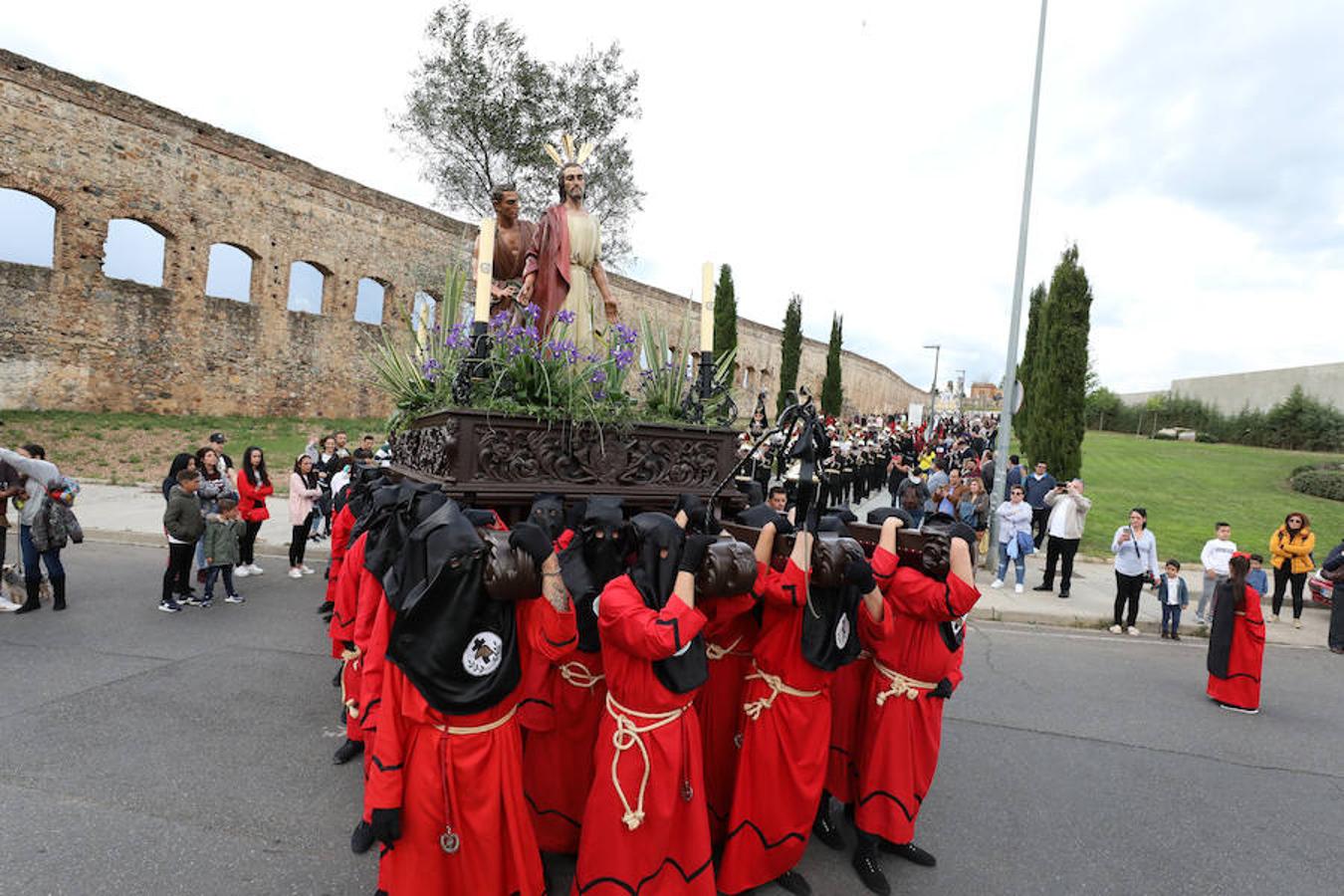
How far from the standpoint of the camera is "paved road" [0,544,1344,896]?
3.38 metres

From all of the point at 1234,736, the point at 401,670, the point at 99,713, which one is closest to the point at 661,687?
the point at 401,670

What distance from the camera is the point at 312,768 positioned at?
423 centimetres

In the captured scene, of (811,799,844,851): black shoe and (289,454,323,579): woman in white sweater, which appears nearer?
(811,799,844,851): black shoe

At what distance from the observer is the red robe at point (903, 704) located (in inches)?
136

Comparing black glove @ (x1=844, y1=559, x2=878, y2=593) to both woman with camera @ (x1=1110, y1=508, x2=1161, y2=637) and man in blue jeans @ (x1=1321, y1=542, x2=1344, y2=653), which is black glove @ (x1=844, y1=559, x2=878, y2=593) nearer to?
woman with camera @ (x1=1110, y1=508, x2=1161, y2=637)

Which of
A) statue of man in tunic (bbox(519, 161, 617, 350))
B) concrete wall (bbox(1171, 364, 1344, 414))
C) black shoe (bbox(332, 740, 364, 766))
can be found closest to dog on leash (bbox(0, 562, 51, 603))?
black shoe (bbox(332, 740, 364, 766))

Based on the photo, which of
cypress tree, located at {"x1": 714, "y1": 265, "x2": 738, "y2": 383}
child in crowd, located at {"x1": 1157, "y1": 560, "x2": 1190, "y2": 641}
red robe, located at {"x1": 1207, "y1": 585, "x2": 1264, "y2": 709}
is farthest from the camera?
cypress tree, located at {"x1": 714, "y1": 265, "x2": 738, "y2": 383}

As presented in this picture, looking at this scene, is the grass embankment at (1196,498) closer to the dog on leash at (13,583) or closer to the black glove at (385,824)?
the black glove at (385,824)

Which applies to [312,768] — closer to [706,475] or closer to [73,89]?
[706,475]

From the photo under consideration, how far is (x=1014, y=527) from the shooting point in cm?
1067

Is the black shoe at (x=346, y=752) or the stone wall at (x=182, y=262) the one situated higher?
the stone wall at (x=182, y=262)

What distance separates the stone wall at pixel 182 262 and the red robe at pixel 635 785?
13029mm

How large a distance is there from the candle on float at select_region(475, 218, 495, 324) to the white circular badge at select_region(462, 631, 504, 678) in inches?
67.6

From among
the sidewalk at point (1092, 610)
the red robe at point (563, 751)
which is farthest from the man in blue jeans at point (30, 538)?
the sidewalk at point (1092, 610)
